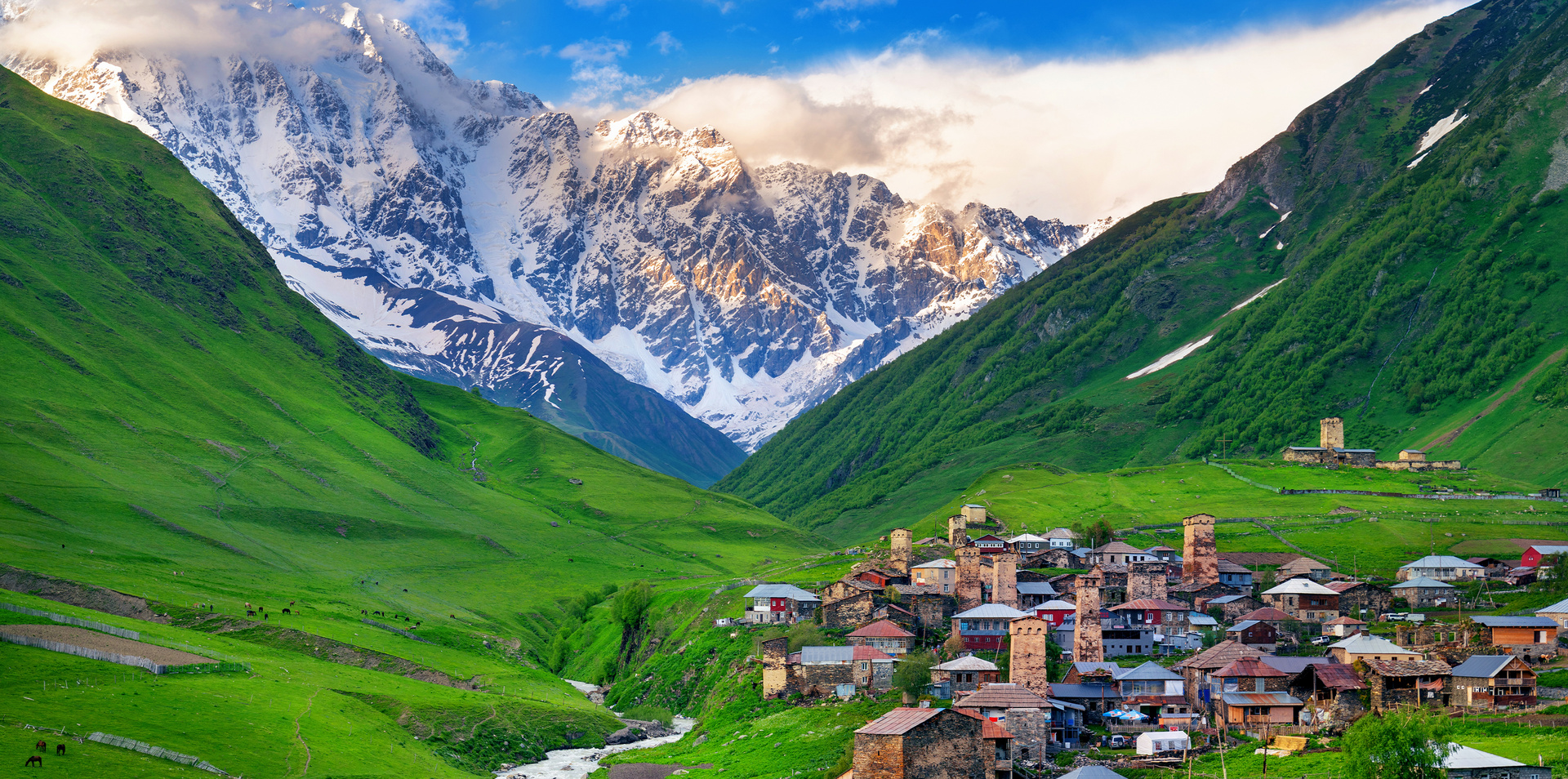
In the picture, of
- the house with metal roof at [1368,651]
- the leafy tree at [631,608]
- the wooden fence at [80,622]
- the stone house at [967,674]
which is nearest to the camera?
the house with metal roof at [1368,651]

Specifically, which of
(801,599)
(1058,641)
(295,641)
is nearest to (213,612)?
(295,641)

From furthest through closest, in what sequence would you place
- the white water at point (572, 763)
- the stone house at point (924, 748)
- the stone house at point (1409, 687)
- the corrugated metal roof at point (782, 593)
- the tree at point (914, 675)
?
1. the corrugated metal roof at point (782, 593)
2. the white water at point (572, 763)
3. the tree at point (914, 675)
4. the stone house at point (1409, 687)
5. the stone house at point (924, 748)

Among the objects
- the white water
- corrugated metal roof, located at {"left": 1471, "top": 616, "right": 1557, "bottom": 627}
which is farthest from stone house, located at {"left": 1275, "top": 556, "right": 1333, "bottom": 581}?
the white water

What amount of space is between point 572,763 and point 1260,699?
58.5 m

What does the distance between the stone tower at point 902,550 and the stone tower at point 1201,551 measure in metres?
32.1

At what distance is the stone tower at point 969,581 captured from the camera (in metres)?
133

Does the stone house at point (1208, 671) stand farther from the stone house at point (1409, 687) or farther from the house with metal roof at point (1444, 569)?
the house with metal roof at point (1444, 569)

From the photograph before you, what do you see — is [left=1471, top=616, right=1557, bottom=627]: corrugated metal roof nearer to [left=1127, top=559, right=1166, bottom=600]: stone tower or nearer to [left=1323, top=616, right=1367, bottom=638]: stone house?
[left=1323, top=616, right=1367, bottom=638]: stone house

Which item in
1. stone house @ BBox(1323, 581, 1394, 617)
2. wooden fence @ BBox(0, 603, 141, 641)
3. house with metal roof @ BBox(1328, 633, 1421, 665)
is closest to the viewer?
house with metal roof @ BBox(1328, 633, 1421, 665)

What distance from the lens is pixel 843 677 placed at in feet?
376

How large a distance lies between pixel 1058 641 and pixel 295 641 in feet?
254

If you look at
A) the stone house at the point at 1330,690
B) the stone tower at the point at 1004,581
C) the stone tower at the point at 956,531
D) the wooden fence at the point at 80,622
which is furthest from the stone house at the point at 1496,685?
the wooden fence at the point at 80,622

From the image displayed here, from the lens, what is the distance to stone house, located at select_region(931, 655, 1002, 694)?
106 metres

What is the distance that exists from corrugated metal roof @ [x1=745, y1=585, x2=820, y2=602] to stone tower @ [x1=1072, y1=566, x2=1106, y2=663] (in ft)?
127
